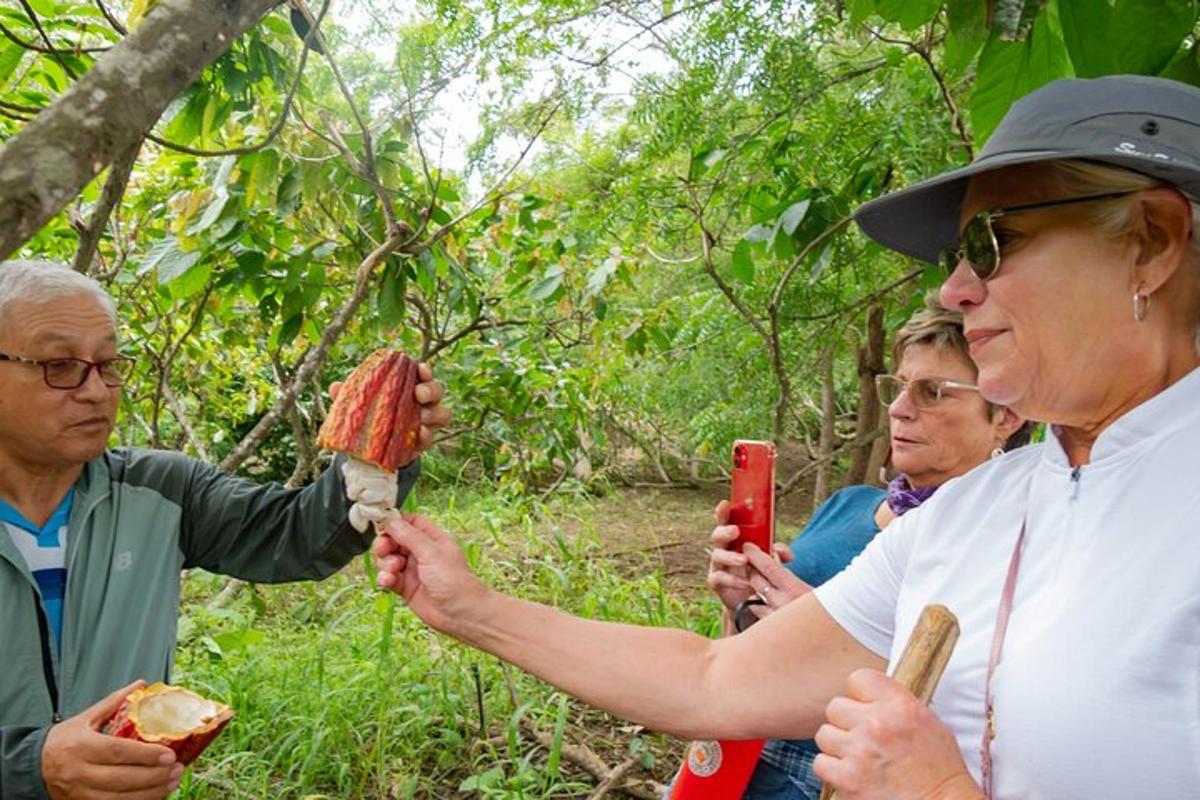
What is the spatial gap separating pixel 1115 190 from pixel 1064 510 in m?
0.39

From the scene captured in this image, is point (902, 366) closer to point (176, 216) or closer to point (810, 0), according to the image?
point (810, 0)

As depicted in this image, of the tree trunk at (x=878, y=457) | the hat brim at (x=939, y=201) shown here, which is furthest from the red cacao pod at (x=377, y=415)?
the tree trunk at (x=878, y=457)

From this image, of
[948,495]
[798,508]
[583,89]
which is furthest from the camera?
[798,508]

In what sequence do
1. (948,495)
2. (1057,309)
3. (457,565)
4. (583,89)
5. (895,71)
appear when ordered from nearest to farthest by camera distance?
(1057,309) < (948,495) < (457,565) < (895,71) < (583,89)

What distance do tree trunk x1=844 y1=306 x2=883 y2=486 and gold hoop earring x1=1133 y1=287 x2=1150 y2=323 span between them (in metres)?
3.60

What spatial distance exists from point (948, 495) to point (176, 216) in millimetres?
2545

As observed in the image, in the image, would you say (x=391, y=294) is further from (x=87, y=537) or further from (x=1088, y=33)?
(x=1088, y=33)

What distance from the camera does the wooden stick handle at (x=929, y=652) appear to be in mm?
1003

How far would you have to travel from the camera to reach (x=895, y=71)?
3408 millimetres

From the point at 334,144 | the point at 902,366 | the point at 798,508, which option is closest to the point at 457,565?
the point at 902,366

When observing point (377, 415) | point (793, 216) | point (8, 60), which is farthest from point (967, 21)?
point (8, 60)

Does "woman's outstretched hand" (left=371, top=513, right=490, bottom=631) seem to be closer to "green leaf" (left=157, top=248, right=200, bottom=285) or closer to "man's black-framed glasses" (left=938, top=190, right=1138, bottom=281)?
"man's black-framed glasses" (left=938, top=190, right=1138, bottom=281)

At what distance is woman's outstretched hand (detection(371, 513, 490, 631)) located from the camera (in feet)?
5.28

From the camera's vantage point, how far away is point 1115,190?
1104 millimetres
